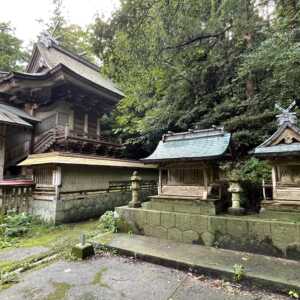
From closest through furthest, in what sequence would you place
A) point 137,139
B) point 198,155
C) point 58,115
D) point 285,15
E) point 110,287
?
point 110,287 < point 198,155 < point 285,15 < point 58,115 < point 137,139

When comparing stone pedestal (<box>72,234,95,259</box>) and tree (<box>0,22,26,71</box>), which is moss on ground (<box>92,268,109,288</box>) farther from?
tree (<box>0,22,26,71</box>)

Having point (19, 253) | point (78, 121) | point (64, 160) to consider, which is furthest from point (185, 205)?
point (78, 121)

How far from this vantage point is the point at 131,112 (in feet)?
47.4

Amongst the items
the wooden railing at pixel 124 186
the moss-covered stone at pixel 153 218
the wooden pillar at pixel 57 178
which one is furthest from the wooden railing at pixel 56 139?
the moss-covered stone at pixel 153 218

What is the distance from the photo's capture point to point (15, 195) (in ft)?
26.2

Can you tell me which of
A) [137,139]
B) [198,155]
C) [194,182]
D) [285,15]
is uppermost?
[285,15]

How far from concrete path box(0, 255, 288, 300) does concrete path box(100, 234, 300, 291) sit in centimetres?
18

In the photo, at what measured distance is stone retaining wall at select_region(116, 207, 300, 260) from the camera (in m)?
4.45

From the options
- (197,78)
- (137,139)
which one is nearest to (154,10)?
(197,78)

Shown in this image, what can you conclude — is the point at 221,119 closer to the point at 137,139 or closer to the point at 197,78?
the point at 197,78

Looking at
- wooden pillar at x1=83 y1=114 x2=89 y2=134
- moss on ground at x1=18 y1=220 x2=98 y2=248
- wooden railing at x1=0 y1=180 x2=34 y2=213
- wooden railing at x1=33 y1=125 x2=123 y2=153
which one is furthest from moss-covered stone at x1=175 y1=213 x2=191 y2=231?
wooden pillar at x1=83 y1=114 x2=89 y2=134

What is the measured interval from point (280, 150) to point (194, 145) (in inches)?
87.4

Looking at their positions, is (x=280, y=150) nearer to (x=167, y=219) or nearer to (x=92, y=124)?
(x=167, y=219)

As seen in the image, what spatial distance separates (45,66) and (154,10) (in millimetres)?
7974
